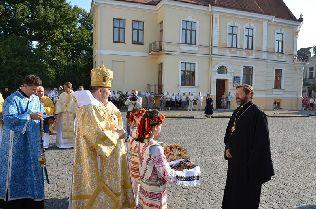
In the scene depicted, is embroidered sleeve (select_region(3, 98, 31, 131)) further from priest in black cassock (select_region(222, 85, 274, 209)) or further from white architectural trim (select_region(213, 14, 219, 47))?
white architectural trim (select_region(213, 14, 219, 47))

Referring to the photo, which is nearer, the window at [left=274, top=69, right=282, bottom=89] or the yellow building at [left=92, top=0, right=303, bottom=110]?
the yellow building at [left=92, top=0, right=303, bottom=110]

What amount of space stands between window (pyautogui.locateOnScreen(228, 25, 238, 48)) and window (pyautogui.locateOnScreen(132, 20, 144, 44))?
770cm

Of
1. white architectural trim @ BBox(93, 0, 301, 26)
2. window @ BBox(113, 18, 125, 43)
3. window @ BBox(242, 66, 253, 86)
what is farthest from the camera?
window @ BBox(242, 66, 253, 86)

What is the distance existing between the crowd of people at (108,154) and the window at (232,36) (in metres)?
27.0

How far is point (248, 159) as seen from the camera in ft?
15.8

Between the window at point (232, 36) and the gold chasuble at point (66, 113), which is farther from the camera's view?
the window at point (232, 36)

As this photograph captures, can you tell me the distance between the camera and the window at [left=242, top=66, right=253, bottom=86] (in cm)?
3154

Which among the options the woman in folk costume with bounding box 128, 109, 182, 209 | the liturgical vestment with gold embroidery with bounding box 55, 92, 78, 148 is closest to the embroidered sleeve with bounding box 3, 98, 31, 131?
the woman in folk costume with bounding box 128, 109, 182, 209

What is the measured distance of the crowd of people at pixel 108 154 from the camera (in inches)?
166

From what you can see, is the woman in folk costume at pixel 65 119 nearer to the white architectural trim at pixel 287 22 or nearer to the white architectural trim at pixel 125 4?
the white architectural trim at pixel 125 4

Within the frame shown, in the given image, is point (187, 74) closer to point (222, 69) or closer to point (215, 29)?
point (222, 69)

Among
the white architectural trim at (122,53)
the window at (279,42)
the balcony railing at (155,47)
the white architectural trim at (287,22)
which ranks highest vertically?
the white architectural trim at (287,22)

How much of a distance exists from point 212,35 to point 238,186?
2652 cm

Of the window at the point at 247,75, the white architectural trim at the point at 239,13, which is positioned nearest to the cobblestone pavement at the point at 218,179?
the window at the point at 247,75
